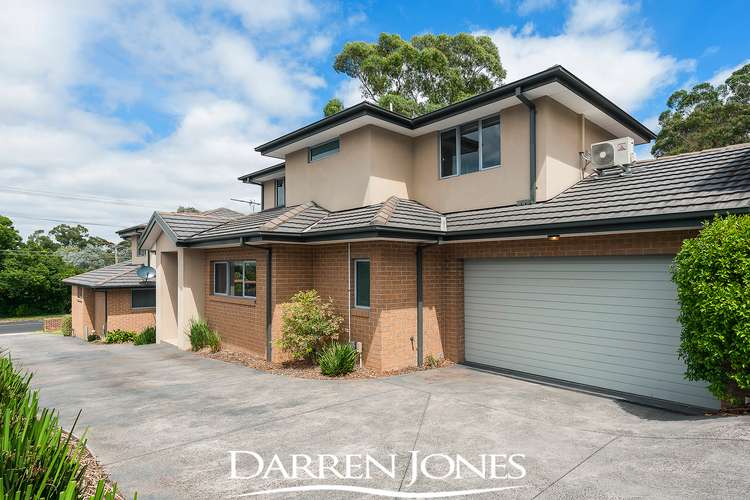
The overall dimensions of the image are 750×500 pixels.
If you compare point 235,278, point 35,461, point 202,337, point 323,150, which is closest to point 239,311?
point 235,278

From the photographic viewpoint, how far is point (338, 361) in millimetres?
9430

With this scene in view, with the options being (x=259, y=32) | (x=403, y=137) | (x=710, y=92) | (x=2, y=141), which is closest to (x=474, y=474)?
(x=403, y=137)

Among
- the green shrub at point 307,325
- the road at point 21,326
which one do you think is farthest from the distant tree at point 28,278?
the green shrub at point 307,325

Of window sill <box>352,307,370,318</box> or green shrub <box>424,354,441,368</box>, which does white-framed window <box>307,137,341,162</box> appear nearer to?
window sill <box>352,307,370,318</box>

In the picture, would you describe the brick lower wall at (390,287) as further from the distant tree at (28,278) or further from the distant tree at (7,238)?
the distant tree at (7,238)

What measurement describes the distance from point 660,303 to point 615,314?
2.69ft

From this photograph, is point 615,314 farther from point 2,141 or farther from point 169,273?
point 2,141

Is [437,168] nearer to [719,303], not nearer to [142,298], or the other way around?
[719,303]

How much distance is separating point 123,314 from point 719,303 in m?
22.6

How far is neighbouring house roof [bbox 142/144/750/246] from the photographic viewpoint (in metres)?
6.96

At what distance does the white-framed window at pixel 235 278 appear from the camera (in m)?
12.2

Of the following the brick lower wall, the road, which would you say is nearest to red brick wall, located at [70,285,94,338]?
the road

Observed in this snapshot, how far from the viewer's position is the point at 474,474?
4633mm

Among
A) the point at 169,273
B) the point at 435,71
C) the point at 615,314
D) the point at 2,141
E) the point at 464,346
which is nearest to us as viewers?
the point at 615,314
